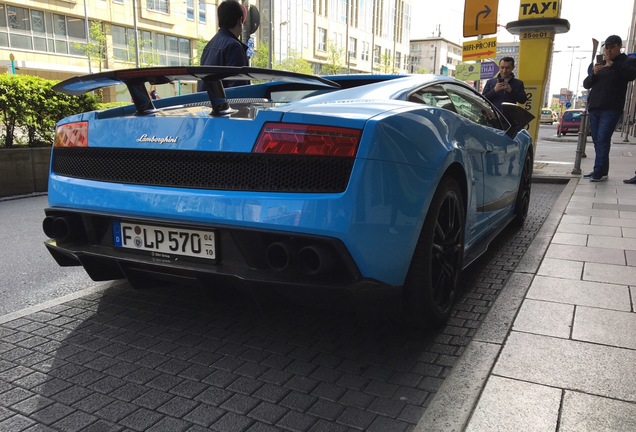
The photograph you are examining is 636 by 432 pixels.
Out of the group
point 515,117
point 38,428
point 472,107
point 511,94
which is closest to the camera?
point 38,428

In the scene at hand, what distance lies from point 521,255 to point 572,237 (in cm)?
78

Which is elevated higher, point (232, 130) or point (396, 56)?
point (396, 56)

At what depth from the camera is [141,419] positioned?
83.3 inches

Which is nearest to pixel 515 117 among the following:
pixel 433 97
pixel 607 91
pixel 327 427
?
pixel 433 97

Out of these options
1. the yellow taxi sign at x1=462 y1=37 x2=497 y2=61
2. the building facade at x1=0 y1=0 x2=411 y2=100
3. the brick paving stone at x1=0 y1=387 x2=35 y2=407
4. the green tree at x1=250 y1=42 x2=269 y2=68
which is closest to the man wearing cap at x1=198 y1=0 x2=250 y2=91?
the brick paving stone at x1=0 y1=387 x2=35 y2=407

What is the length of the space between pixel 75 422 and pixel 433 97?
99.0 inches

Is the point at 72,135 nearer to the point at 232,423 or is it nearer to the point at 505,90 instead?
the point at 232,423

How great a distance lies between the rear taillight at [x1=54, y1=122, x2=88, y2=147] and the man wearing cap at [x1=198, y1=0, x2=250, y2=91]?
1998 millimetres

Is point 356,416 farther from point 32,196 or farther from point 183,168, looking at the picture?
point 32,196

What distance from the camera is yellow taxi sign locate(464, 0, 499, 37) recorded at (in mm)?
12047

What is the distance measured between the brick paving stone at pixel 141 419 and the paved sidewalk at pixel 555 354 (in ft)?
3.32

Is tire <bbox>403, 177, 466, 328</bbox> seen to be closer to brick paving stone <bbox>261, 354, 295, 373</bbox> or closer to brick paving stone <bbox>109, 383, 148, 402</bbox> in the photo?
brick paving stone <bbox>261, 354, 295, 373</bbox>

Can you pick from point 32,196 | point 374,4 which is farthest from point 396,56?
point 32,196

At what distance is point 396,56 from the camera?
8269 centimetres
